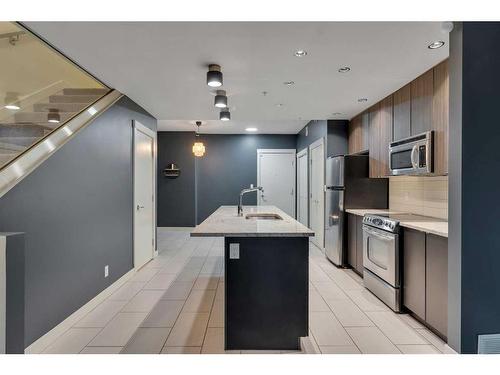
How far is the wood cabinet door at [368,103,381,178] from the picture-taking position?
3986mm

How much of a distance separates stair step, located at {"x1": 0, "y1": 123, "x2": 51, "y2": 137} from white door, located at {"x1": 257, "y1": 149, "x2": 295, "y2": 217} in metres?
5.71

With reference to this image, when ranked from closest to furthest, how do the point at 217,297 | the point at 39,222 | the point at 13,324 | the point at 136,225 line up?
the point at 13,324, the point at 39,222, the point at 217,297, the point at 136,225

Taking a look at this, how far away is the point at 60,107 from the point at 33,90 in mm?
422

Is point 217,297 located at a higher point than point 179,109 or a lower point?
lower

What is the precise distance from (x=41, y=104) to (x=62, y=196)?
59.6 inches

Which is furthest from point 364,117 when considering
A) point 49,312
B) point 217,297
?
point 49,312

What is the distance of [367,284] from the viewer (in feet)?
11.6

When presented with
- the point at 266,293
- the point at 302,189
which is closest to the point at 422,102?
the point at 266,293

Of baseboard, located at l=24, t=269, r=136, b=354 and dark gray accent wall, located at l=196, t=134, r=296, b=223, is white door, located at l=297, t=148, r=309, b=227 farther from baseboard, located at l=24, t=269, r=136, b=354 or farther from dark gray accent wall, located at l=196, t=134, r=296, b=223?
baseboard, located at l=24, t=269, r=136, b=354

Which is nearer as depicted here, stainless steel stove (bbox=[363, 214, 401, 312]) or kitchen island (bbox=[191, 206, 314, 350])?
kitchen island (bbox=[191, 206, 314, 350])

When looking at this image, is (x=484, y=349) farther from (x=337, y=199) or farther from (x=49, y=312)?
(x=49, y=312)

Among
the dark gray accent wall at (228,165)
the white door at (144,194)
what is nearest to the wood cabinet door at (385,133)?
the white door at (144,194)

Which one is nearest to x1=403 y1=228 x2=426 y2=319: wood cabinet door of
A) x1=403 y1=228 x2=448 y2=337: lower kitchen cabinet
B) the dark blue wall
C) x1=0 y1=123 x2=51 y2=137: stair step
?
x1=403 y1=228 x2=448 y2=337: lower kitchen cabinet

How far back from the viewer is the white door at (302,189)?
7.00 metres
